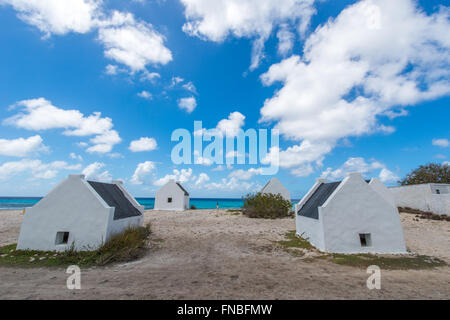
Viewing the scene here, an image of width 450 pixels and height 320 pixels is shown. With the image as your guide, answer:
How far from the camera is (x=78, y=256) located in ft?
26.8

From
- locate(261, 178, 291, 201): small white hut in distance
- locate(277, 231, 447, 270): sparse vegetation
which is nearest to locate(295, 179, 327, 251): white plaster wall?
locate(277, 231, 447, 270): sparse vegetation

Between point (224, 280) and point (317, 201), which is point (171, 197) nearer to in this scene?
point (317, 201)

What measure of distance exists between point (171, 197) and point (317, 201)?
95.9 feet

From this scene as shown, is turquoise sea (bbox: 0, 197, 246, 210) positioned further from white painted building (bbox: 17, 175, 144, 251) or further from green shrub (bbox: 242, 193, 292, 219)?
white painted building (bbox: 17, 175, 144, 251)

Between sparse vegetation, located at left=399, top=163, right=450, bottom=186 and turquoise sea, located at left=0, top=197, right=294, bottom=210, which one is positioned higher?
sparse vegetation, located at left=399, top=163, right=450, bottom=186

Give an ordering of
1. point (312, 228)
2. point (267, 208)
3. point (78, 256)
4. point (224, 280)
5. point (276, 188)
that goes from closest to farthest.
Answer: point (224, 280), point (78, 256), point (312, 228), point (267, 208), point (276, 188)

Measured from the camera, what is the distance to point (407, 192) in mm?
28672

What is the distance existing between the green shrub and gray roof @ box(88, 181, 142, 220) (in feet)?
50.5

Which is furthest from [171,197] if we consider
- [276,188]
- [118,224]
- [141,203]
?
[141,203]

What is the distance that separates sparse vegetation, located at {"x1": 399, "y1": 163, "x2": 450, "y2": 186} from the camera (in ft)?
105

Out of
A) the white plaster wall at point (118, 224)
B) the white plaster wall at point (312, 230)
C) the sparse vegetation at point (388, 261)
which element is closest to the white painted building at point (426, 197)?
the sparse vegetation at point (388, 261)

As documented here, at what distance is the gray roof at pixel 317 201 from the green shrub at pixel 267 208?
37.8 ft

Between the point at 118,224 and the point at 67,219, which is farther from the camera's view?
the point at 118,224

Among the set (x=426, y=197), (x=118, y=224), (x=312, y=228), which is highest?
(x=426, y=197)
